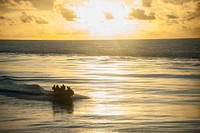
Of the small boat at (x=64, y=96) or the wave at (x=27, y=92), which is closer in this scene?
the small boat at (x=64, y=96)

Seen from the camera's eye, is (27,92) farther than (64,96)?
Yes

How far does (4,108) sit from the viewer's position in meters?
28.8

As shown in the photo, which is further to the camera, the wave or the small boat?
the wave

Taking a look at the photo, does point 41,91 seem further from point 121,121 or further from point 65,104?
point 121,121

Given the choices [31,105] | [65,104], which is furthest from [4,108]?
[65,104]

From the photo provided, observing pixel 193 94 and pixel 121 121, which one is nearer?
pixel 121 121

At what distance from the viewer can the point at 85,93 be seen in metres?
36.9

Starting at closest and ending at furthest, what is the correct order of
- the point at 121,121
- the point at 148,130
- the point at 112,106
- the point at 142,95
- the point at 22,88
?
the point at 148,130 < the point at 121,121 < the point at 112,106 < the point at 142,95 < the point at 22,88

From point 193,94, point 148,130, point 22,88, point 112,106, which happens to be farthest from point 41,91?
point 148,130

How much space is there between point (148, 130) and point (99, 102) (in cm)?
985

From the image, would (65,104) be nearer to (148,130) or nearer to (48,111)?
(48,111)

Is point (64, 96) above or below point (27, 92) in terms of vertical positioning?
below

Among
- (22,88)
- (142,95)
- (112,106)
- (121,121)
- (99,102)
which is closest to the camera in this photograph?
(121,121)

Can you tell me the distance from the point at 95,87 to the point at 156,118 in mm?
16904
